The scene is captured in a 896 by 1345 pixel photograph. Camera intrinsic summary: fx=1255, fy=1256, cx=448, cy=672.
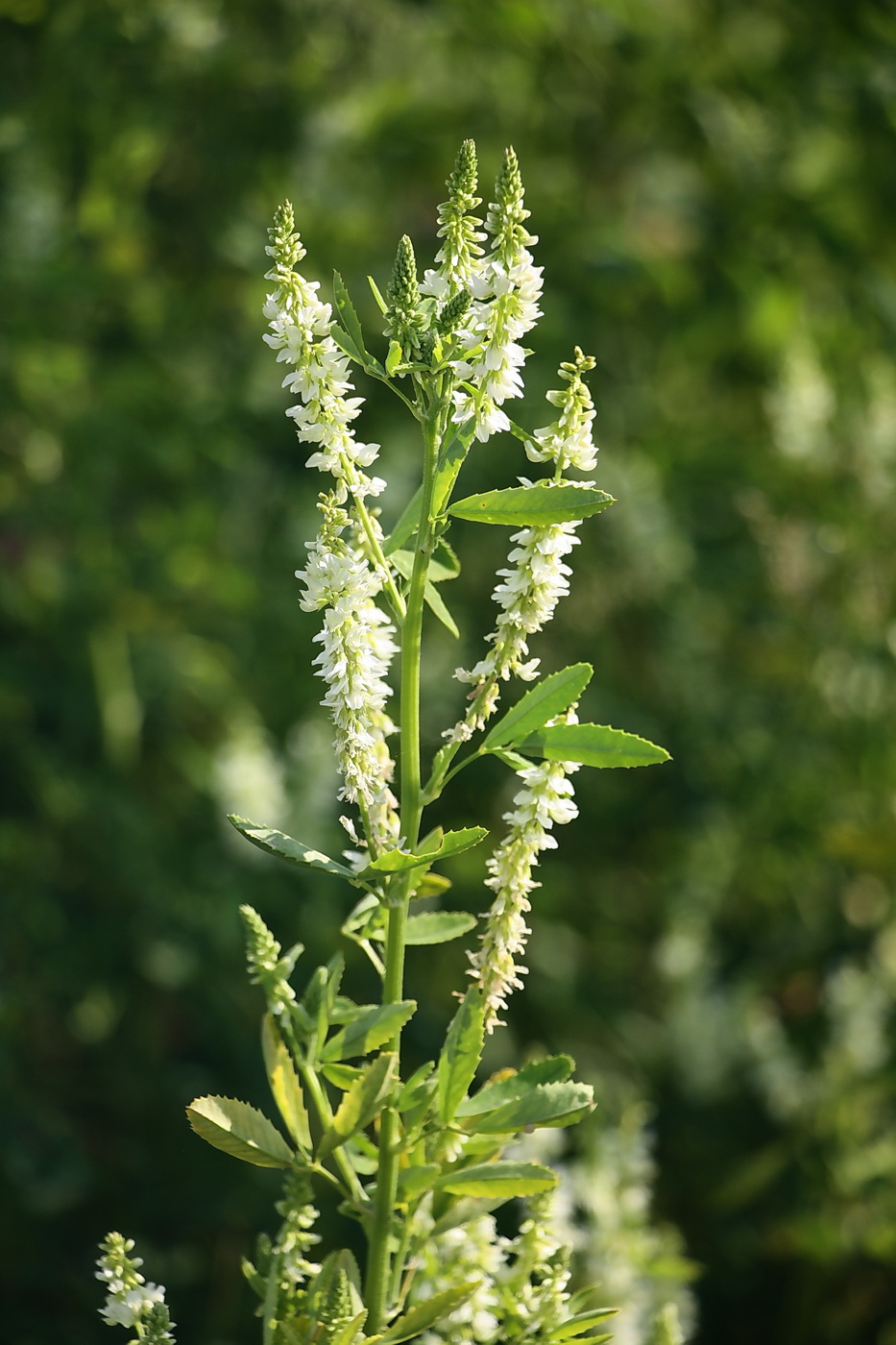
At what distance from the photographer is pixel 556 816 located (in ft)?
2.19

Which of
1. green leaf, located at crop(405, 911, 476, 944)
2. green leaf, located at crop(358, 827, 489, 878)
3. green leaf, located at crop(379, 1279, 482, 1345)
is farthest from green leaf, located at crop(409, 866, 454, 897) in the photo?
green leaf, located at crop(379, 1279, 482, 1345)

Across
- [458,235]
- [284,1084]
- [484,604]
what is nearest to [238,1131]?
[284,1084]

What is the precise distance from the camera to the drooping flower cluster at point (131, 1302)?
66 cm

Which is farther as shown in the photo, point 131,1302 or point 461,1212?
point 461,1212

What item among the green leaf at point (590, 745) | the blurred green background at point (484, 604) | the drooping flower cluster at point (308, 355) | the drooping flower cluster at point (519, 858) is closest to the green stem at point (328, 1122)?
the drooping flower cluster at point (519, 858)

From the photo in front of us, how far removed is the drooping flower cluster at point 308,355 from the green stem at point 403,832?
41mm

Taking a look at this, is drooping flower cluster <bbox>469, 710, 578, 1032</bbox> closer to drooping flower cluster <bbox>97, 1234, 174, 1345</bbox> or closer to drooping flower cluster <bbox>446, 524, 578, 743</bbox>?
drooping flower cluster <bbox>446, 524, 578, 743</bbox>

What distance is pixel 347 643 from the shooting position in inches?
24.5

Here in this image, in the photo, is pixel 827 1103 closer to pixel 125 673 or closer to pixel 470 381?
pixel 125 673

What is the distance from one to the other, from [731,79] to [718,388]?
73 centimetres

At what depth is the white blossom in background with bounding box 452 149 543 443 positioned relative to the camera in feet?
1.95

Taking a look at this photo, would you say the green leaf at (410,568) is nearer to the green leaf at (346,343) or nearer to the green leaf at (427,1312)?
the green leaf at (346,343)

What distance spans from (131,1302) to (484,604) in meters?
1.92

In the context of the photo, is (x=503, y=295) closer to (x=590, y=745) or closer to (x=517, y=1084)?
(x=590, y=745)
